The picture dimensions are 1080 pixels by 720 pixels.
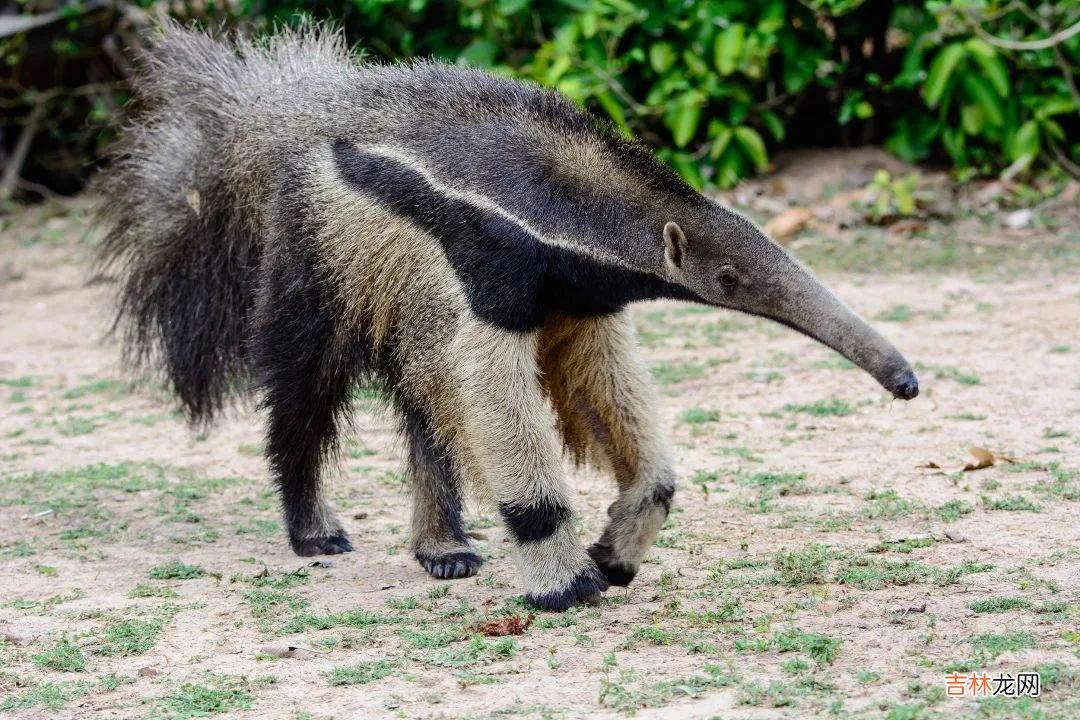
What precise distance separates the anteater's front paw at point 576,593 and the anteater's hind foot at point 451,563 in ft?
1.73

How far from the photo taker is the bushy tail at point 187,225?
17.8 ft

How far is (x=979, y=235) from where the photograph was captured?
9.78 m

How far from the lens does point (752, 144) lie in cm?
1063

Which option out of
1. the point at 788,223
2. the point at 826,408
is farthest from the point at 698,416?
the point at 788,223

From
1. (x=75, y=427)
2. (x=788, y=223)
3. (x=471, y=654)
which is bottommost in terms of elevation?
(x=788, y=223)

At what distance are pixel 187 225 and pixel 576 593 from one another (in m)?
2.26

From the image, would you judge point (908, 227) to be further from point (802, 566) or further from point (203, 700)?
point (203, 700)

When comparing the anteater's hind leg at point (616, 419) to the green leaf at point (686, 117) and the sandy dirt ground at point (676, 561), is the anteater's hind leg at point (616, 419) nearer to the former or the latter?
the sandy dirt ground at point (676, 561)

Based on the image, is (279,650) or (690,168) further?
(690,168)

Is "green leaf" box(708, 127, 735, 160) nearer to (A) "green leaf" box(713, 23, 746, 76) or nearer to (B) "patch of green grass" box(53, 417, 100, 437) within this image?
(A) "green leaf" box(713, 23, 746, 76)

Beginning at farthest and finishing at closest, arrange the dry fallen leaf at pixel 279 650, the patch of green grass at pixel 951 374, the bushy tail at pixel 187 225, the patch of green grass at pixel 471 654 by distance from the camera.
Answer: the patch of green grass at pixel 951 374 → the bushy tail at pixel 187 225 → the dry fallen leaf at pixel 279 650 → the patch of green grass at pixel 471 654

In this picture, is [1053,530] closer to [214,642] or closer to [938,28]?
[214,642]

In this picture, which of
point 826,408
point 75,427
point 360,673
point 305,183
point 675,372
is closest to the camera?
point 360,673

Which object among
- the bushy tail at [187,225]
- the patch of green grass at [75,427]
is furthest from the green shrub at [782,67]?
the bushy tail at [187,225]
